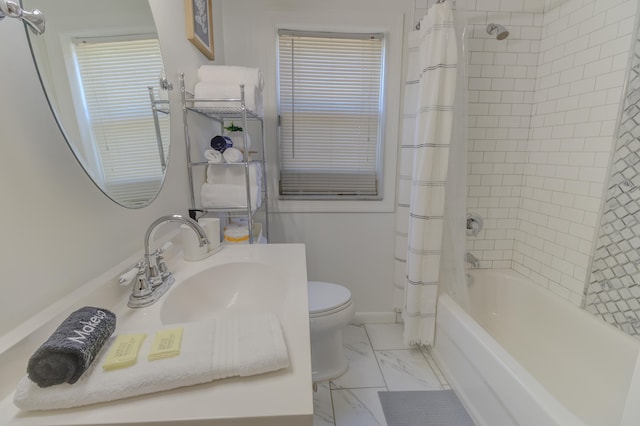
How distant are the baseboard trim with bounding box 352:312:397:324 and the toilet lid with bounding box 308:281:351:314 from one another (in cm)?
62

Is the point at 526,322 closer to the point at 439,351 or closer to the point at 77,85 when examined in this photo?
the point at 439,351

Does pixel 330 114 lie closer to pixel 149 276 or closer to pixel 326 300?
pixel 326 300

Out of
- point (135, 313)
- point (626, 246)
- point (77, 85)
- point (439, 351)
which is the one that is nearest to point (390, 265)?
point (439, 351)

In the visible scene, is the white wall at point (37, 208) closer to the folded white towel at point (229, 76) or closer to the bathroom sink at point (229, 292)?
the bathroom sink at point (229, 292)

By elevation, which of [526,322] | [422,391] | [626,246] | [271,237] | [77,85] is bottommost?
[422,391]

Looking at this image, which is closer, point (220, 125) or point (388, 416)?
point (388, 416)

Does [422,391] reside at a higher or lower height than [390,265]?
lower

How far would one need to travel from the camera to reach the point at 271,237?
6.91 ft

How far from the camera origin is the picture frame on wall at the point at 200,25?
1.35 m

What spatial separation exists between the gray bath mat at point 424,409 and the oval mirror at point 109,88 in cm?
147

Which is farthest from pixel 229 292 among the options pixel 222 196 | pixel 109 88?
pixel 109 88

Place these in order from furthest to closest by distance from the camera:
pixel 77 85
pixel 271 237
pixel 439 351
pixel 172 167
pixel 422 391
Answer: pixel 271 237 < pixel 439 351 < pixel 422 391 < pixel 172 167 < pixel 77 85

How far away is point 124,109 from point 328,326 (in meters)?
1.28

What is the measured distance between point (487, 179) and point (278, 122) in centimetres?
147
